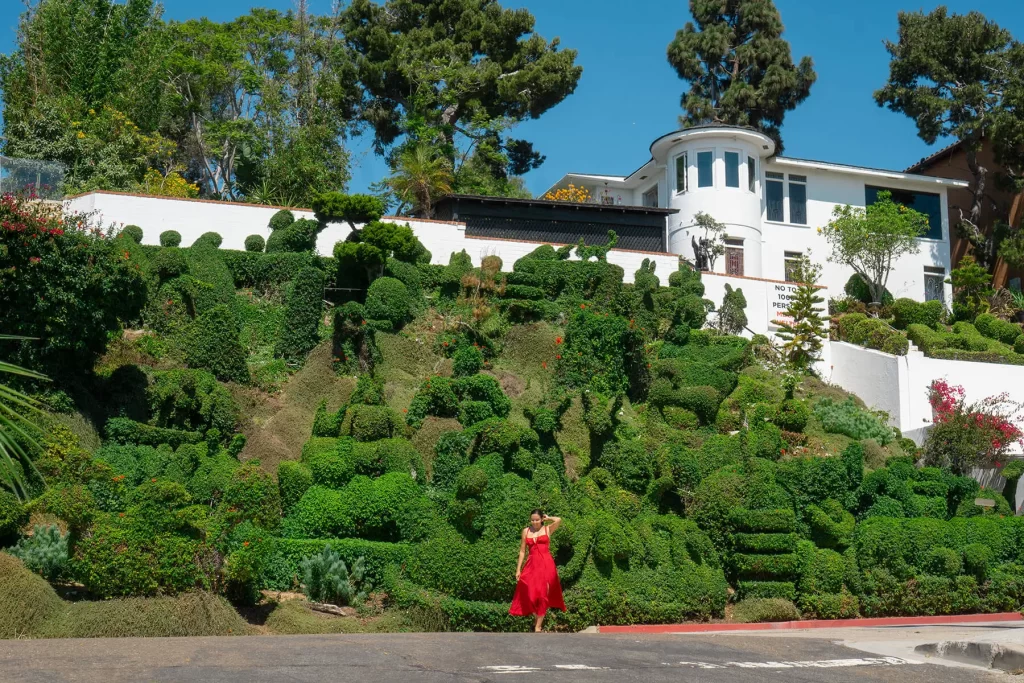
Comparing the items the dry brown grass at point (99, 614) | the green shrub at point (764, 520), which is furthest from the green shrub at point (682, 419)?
the dry brown grass at point (99, 614)

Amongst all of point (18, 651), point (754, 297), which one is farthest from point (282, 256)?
point (18, 651)

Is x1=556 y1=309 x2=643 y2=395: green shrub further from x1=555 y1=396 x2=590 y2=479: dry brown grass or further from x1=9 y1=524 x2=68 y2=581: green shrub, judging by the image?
x1=9 y1=524 x2=68 y2=581: green shrub

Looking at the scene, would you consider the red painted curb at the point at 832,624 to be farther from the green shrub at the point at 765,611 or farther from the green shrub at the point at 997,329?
the green shrub at the point at 997,329

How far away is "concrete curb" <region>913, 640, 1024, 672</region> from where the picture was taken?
8.98 meters

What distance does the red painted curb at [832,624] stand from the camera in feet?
44.0

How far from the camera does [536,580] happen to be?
11766mm

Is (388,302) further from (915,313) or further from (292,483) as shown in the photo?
(915,313)

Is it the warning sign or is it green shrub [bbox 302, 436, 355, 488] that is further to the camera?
the warning sign

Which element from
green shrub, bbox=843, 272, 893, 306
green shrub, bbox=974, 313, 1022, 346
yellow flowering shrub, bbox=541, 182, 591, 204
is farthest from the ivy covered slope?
yellow flowering shrub, bbox=541, 182, 591, 204

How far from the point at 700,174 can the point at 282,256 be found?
14.3 m

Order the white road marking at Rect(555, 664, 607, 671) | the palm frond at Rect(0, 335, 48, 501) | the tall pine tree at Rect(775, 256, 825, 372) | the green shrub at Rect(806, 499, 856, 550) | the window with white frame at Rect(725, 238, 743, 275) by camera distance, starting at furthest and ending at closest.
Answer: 1. the window with white frame at Rect(725, 238, 743, 275)
2. the tall pine tree at Rect(775, 256, 825, 372)
3. the green shrub at Rect(806, 499, 856, 550)
4. the palm frond at Rect(0, 335, 48, 501)
5. the white road marking at Rect(555, 664, 607, 671)

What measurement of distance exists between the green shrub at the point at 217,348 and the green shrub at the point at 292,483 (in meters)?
5.74

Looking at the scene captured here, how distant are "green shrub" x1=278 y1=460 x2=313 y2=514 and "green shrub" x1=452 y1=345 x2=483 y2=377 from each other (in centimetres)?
633

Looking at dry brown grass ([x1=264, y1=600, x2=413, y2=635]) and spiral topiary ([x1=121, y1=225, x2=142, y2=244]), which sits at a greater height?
spiral topiary ([x1=121, y1=225, x2=142, y2=244])
